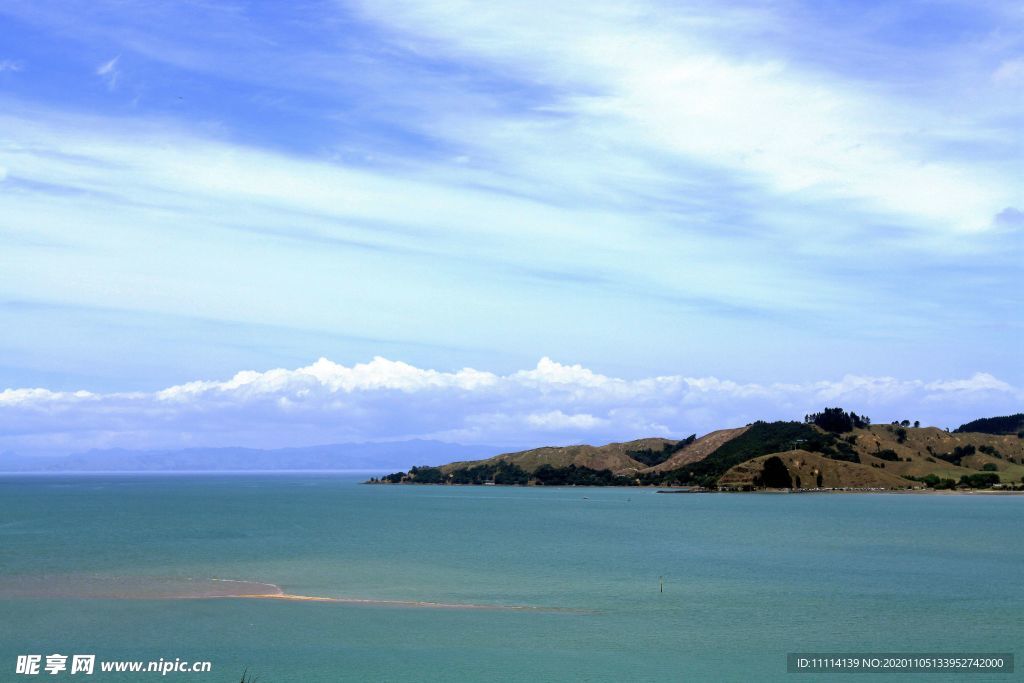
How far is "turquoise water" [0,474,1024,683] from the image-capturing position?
→ 180 ft

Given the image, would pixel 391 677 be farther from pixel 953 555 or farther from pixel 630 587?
pixel 953 555

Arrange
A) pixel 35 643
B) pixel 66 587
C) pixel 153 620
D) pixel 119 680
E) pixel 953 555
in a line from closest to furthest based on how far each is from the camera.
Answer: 1. pixel 119 680
2. pixel 35 643
3. pixel 153 620
4. pixel 66 587
5. pixel 953 555

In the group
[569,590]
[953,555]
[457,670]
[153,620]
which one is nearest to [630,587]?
[569,590]

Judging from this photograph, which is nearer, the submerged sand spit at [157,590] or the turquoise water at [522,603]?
the turquoise water at [522,603]

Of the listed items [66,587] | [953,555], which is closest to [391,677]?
[66,587]

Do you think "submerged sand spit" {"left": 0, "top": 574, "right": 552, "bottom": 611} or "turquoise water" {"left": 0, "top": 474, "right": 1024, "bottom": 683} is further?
"submerged sand spit" {"left": 0, "top": 574, "right": 552, "bottom": 611}

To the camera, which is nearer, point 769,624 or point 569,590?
point 769,624

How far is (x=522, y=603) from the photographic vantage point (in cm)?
7344

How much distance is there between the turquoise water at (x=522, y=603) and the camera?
54.9 m

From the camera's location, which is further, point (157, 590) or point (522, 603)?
point (157, 590)

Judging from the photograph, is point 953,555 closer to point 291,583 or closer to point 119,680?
point 291,583

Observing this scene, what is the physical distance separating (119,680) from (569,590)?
40.9 metres

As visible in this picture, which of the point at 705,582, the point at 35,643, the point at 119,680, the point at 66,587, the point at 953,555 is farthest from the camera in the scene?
the point at 953,555

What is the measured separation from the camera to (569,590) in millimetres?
80562
